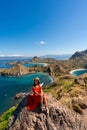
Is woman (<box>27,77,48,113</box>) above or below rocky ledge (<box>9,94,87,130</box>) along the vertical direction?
above

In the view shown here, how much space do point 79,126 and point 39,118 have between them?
4.30 metres

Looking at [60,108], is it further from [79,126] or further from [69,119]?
[79,126]

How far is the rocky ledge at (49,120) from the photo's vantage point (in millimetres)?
18453

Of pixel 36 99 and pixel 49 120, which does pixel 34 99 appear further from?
pixel 49 120

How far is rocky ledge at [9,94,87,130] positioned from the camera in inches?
727

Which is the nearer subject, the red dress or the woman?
the woman

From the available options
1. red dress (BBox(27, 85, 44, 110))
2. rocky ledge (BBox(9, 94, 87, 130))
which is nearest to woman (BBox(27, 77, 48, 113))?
red dress (BBox(27, 85, 44, 110))

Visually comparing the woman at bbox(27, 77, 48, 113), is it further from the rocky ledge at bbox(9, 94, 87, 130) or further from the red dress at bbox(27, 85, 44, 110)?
the rocky ledge at bbox(9, 94, 87, 130)

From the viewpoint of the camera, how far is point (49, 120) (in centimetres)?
1888

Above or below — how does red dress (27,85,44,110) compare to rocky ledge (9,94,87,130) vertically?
above

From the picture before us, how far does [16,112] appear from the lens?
20.3 m

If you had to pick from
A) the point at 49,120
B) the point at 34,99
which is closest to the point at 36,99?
the point at 34,99

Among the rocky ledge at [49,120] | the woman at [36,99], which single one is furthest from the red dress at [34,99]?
the rocky ledge at [49,120]

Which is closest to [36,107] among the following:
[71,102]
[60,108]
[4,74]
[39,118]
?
[39,118]
